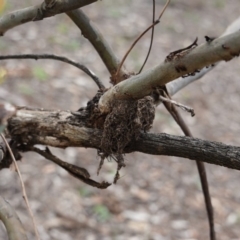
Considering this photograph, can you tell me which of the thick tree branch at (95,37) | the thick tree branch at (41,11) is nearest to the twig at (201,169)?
the thick tree branch at (95,37)

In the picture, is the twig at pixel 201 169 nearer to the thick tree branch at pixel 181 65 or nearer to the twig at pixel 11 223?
the thick tree branch at pixel 181 65

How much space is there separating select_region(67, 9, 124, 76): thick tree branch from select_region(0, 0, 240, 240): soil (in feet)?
3.39

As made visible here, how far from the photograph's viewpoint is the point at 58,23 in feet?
11.6

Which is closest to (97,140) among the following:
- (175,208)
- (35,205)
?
(35,205)

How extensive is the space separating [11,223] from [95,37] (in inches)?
14.6

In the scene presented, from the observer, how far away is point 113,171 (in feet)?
7.50

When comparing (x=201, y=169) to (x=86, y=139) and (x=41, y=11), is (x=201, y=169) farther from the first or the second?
(x=41, y=11)

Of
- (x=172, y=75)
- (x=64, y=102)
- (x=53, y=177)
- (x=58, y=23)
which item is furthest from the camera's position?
(x=58, y=23)

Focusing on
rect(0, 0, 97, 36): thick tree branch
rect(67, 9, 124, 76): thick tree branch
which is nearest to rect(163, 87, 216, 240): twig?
rect(67, 9, 124, 76): thick tree branch

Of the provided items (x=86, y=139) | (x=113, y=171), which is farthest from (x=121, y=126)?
(x=113, y=171)

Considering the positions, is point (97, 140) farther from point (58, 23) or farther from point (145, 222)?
point (58, 23)

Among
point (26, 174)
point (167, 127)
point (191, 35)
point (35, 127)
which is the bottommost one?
point (35, 127)

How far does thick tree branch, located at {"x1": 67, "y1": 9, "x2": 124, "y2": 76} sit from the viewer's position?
78 centimetres

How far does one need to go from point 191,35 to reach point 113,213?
238 cm
